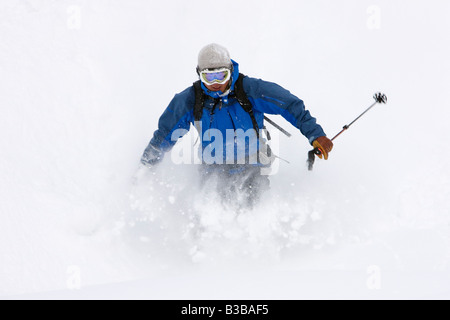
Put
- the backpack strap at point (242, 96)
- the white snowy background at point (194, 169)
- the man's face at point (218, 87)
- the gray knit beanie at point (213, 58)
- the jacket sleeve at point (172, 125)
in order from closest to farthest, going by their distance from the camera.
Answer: the white snowy background at point (194, 169) < the gray knit beanie at point (213, 58) < the man's face at point (218, 87) < the backpack strap at point (242, 96) < the jacket sleeve at point (172, 125)

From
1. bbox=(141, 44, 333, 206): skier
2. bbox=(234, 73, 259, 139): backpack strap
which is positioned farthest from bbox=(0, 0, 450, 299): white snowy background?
bbox=(234, 73, 259, 139): backpack strap

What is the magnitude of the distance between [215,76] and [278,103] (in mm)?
717

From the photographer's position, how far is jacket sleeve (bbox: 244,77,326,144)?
389 cm

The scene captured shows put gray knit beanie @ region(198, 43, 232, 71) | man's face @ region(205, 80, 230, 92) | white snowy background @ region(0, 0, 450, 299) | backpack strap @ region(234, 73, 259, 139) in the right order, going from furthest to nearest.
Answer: backpack strap @ region(234, 73, 259, 139), man's face @ region(205, 80, 230, 92), gray knit beanie @ region(198, 43, 232, 71), white snowy background @ region(0, 0, 450, 299)

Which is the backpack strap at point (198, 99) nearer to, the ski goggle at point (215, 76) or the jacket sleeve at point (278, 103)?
the ski goggle at point (215, 76)

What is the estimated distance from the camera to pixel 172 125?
416 centimetres

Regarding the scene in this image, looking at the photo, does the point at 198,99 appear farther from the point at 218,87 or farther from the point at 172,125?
the point at 172,125

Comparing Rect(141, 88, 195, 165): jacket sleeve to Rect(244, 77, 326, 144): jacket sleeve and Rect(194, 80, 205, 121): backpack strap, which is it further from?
Rect(244, 77, 326, 144): jacket sleeve

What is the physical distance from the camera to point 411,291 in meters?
2.78

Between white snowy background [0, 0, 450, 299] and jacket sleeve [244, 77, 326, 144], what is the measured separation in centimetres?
120

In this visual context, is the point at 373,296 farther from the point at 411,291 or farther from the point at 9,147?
the point at 9,147

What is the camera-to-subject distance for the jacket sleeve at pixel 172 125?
399 centimetres

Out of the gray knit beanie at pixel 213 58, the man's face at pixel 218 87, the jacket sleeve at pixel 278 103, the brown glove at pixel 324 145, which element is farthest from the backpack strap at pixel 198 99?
the brown glove at pixel 324 145

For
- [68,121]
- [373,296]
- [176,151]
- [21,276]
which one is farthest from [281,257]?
[68,121]
